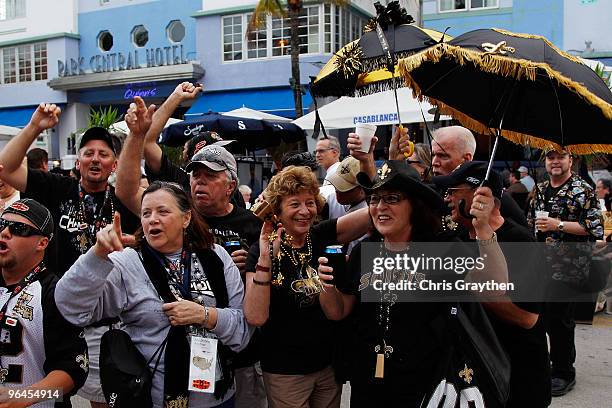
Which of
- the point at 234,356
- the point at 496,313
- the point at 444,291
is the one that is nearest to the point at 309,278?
the point at 234,356

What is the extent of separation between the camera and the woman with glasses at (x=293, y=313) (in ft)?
10.4

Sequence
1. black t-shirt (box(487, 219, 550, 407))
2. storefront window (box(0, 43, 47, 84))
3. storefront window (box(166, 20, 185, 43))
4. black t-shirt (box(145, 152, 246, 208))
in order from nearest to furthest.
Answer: black t-shirt (box(487, 219, 550, 407)) → black t-shirt (box(145, 152, 246, 208)) → storefront window (box(166, 20, 185, 43)) → storefront window (box(0, 43, 47, 84))

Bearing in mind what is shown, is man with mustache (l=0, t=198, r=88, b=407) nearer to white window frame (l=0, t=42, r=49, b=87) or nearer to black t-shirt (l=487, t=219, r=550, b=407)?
black t-shirt (l=487, t=219, r=550, b=407)

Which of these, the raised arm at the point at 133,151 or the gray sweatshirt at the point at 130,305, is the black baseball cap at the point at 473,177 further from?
the raised arm at the point at 133,151

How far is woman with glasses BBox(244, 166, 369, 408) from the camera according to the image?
3176 mm

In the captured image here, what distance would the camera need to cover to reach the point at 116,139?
4.03 metres

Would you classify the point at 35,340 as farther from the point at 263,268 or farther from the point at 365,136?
the point at 365,136

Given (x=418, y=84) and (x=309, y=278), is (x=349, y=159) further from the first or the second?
(x=309, y=278)

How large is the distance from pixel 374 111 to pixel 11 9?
25.5 m

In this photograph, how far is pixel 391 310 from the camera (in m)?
2.84

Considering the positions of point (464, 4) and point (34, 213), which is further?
point (464, 4)

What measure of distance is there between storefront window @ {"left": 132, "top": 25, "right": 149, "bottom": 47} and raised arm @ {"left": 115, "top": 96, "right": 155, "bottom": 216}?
909 inches

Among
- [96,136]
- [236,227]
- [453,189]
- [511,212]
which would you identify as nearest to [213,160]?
[236,227]

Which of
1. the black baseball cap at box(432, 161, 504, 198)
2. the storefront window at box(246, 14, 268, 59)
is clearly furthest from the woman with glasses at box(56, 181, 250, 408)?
the storefront window at box(246, 14, 268, 59)
